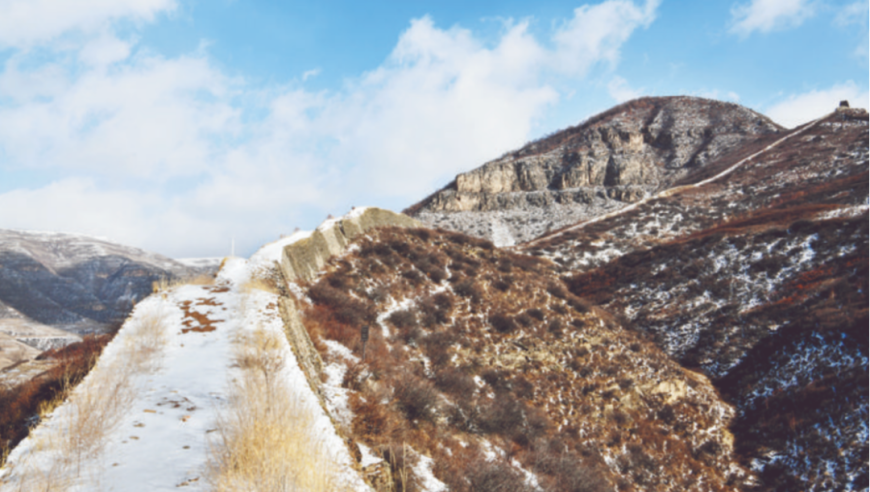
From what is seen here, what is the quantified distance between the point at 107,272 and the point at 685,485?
187161 mm

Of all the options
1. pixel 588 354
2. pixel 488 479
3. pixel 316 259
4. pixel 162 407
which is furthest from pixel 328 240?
pixel 162 407

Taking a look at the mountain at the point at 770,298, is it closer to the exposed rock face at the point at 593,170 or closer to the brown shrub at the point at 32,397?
the exposed rock face at the point at 593,170

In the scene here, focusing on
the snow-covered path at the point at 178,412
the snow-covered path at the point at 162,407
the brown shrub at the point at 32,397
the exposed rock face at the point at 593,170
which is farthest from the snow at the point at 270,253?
the exposed rock face at the point at 593,170

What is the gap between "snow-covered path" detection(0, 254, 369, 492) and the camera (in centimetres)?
378

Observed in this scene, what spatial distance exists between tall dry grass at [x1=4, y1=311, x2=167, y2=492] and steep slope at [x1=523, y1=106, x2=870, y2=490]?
16.8 m

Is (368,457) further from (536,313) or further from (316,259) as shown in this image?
(536,313)

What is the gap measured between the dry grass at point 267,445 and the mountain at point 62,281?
98.2 m

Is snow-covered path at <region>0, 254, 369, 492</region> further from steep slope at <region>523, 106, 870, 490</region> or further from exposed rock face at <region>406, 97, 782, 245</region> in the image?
exposed rock face at <region>406, 97, 782, 245</region>

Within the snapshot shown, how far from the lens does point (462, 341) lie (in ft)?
53.2

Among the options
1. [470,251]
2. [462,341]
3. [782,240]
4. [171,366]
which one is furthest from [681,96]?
[171,366]

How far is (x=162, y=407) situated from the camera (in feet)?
17.0

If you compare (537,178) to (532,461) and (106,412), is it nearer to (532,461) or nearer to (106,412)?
(532,461)

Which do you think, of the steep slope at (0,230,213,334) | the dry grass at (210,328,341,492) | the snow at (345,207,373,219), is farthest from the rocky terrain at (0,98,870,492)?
the steep slope at (0,230,213,334)

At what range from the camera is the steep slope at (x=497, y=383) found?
8508 millimetres
